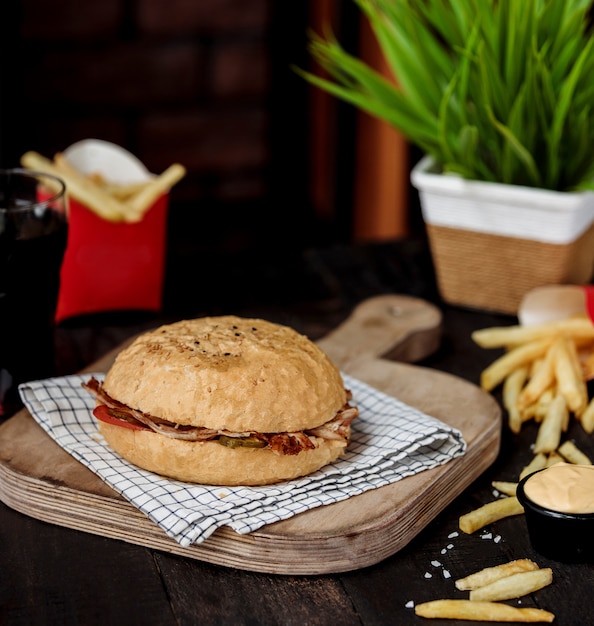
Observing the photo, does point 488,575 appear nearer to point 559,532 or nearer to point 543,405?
point 559,532

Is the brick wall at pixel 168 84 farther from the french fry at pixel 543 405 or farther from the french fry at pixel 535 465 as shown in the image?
the french fry at pixel 535 465

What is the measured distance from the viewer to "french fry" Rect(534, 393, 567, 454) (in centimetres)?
225

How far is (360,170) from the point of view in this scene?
20.2 ft

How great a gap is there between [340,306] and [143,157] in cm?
295

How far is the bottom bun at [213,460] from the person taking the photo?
6.26 feet

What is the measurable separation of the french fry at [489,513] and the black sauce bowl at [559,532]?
10 cm

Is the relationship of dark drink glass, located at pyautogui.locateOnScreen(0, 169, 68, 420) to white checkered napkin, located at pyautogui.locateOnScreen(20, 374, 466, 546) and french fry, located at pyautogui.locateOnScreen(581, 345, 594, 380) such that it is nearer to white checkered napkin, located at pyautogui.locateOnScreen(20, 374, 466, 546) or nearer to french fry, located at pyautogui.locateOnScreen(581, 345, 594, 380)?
white checkered napkin, located at pyautogui.locateOnScreen(20, 374, 466, 546)

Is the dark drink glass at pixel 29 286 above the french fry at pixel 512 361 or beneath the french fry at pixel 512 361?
above

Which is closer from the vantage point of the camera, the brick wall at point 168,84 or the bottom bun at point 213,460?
the bottom bun at point 213,460

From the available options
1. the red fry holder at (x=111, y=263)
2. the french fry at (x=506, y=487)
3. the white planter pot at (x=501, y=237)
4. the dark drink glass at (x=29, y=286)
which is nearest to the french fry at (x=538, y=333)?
the white planter pot at (x=501, y=237)

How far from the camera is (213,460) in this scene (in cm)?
191

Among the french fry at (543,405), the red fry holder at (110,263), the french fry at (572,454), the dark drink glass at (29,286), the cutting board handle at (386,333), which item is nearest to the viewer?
the french fry at (572,454)

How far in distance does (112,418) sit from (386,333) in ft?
3.36

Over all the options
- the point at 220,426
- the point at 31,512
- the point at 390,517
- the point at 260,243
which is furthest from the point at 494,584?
the point at 260,243
